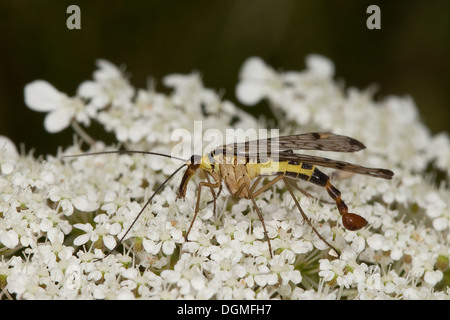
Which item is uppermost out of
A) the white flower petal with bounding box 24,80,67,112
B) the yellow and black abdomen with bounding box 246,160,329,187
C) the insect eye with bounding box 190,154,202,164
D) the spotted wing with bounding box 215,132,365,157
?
the white flower petal with bounding box 24,80,67,112

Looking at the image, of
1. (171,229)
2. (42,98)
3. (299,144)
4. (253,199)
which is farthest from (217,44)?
(171,229)

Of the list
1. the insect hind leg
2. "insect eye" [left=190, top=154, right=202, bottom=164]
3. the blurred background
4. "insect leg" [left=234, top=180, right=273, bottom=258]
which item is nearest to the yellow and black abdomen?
the insect hind leg

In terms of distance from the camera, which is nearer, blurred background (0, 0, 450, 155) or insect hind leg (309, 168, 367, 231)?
insect hind leg (309, 168, 367, 231)

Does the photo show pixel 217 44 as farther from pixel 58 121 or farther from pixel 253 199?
pixel 253 199

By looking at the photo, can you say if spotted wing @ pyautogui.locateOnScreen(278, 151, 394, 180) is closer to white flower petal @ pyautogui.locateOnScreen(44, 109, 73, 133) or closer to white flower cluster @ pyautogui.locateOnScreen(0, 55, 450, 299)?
white flower cluster @ pyautogui.locateOnScreen(0, 55, 450, 299)

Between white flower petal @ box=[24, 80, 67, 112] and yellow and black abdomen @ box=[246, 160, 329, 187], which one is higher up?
white flower petal @ box=[24, 80, 67, 112]

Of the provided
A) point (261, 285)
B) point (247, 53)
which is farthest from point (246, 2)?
point (261, 285)

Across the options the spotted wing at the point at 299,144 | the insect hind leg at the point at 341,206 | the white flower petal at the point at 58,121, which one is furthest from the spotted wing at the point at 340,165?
the white flower petal at the point at 58,121

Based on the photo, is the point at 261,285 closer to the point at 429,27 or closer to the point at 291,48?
the point at 291,48
